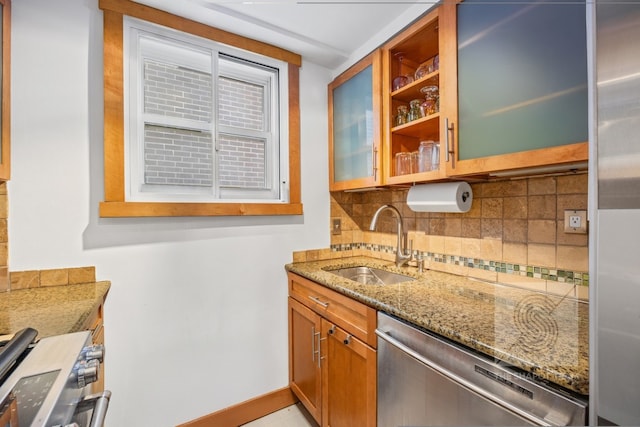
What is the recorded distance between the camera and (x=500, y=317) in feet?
3.17

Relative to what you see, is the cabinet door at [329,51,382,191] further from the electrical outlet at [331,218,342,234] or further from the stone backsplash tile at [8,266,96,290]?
the stone backsplash tile at [8,266,96,290]

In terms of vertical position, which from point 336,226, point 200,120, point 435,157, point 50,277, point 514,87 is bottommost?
point 50,277

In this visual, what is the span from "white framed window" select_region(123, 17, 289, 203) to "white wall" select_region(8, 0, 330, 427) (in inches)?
6.1

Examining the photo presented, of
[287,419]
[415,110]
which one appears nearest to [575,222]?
[415,110]

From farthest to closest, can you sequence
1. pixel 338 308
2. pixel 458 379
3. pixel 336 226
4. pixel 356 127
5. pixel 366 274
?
pixel 336 226, pixel 366 274, pixel 356 127, pixel 338 308, pixel 458 379

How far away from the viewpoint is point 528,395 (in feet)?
2.30

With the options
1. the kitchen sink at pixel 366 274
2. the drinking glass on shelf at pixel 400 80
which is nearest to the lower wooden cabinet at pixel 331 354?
the kitchen sink at pixel 366 274

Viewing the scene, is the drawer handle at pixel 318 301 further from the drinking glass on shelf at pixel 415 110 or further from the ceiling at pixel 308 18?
the ceiling at pixel 308 18

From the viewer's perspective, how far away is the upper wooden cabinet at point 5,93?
3.88 feet

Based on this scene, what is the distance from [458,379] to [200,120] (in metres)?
1.78

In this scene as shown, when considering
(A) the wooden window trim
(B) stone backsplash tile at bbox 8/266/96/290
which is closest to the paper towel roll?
(A) the wooden window trim

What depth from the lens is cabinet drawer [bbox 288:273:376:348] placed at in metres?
1.22

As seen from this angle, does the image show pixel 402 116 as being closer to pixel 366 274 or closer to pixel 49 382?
pixel 366 274

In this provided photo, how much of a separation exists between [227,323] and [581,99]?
1.90 metres
